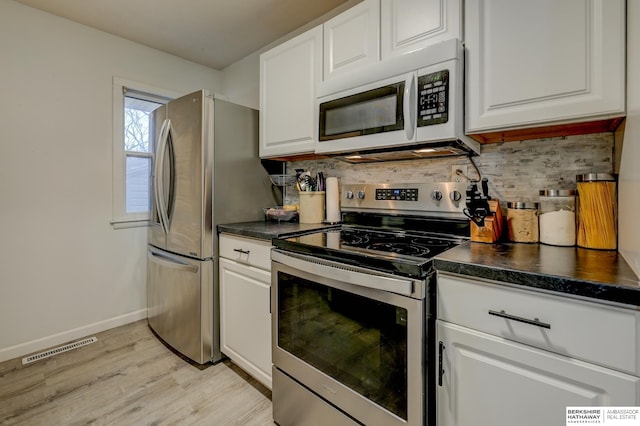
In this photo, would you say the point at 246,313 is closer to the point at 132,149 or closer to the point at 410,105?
the point at 410,105

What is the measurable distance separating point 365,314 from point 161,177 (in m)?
1.86

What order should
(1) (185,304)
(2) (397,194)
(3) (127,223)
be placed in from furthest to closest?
1. (3) (127,223)
2. (1) (185,304)
3. (2) (397,194)

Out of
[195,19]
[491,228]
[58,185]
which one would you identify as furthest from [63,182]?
[491,228]

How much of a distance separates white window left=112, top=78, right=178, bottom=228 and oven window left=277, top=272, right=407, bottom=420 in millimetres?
1885

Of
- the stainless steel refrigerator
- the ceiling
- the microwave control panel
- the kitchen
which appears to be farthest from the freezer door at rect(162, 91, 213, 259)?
the microwave control panel

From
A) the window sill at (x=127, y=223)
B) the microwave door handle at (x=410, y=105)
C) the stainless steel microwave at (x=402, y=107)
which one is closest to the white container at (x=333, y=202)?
the stainless steel microwave at (x=402, y=107)

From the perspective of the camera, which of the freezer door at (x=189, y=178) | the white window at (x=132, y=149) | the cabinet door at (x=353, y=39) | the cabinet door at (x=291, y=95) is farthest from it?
the white window at (x=132, y=149)

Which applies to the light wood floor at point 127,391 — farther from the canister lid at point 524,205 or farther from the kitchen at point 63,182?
the canister lid at point 524,205

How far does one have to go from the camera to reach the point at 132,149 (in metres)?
2.70

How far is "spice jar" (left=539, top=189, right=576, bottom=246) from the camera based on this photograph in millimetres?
1219

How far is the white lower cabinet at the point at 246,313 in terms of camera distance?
167cm

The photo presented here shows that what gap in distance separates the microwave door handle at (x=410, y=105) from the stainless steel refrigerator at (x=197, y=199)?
125 cm

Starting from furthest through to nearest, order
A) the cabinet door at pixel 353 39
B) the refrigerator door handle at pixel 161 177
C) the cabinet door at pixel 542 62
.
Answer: the refrigerator door handle at pixel 161 177
the cabinet door at pixel 353 39
the cabinet door at pixel 542 62

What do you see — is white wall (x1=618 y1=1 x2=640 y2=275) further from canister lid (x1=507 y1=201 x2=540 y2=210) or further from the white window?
the white window
